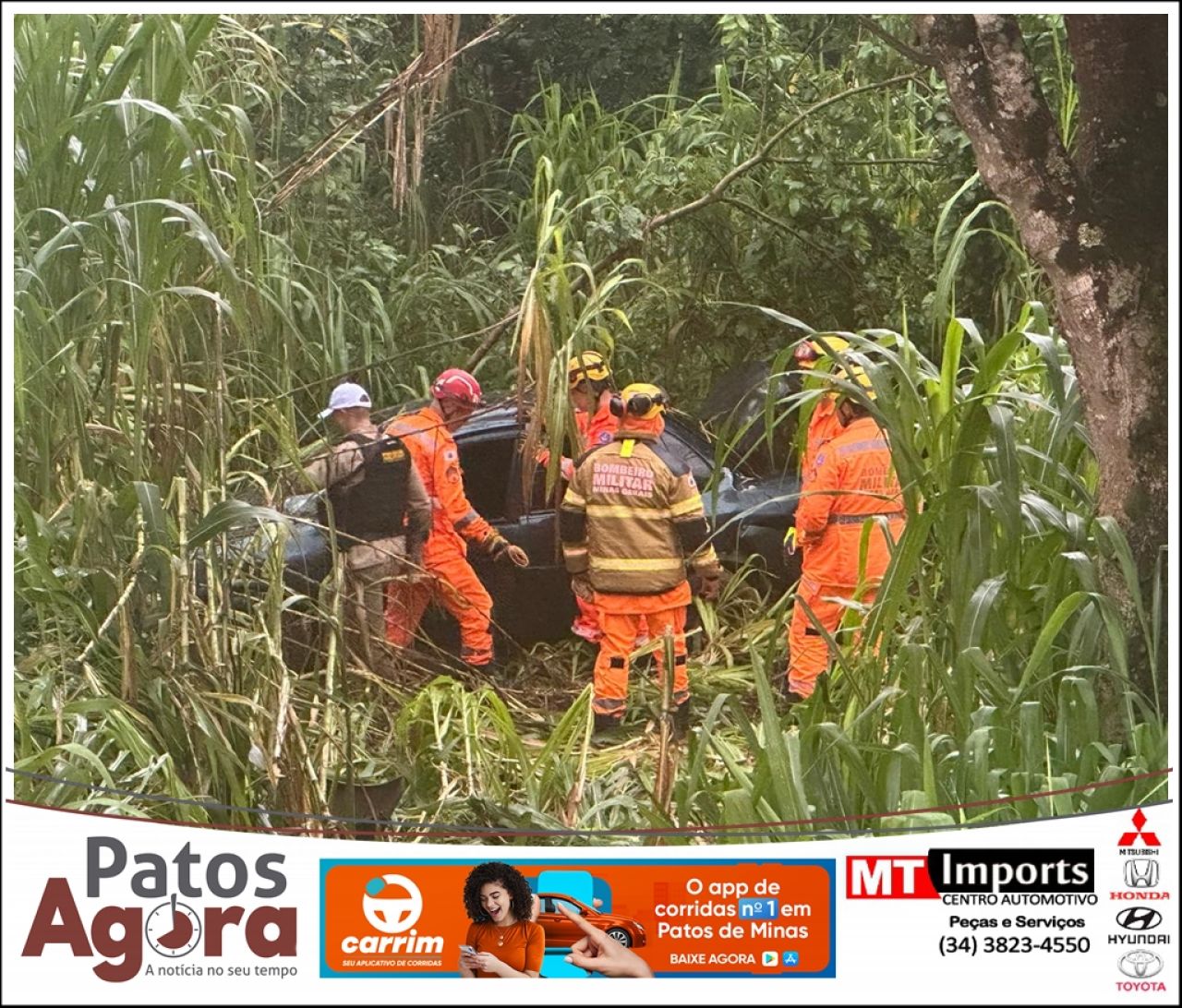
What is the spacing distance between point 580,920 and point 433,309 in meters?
1.27

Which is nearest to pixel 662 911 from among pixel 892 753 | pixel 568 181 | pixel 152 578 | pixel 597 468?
pixel 892 753

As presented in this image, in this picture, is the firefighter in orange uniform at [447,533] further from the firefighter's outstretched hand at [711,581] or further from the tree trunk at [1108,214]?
the tree trunk at [1108,214]

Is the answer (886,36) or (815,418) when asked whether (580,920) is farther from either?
(886,36)

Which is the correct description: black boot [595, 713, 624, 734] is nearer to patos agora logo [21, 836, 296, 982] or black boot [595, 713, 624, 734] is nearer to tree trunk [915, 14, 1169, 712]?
patos agora logo [21, 836, 296, 982]

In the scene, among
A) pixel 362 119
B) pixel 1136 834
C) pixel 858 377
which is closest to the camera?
pixel 1136 834

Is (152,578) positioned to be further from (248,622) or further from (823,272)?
(823,272)

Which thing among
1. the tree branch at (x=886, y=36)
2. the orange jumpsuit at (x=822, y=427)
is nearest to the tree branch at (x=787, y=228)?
the orange jumpsuit at (x=822, y=427)

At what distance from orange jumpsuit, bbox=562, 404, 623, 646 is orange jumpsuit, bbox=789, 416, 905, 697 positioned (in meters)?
0.27

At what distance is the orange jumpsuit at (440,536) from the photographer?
3018 mm

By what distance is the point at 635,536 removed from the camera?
119 inches

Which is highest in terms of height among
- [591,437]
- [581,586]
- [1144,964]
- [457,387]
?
[457,387]

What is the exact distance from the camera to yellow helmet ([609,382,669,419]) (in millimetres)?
3033

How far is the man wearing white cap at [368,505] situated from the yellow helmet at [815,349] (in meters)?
0.83

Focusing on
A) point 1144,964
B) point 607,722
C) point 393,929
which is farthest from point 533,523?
point 1144,964
